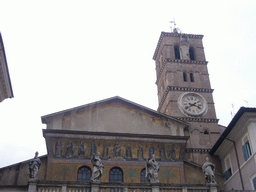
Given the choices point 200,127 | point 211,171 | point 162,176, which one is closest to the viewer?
point 211,171

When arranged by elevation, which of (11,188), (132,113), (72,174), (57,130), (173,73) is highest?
(173,73)

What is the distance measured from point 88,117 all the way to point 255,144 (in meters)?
12.2

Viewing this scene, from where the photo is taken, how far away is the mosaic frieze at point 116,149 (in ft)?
83.1

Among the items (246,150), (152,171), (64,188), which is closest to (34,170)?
(64,188)

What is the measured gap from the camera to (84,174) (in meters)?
24.7

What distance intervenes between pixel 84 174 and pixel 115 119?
16.5ft

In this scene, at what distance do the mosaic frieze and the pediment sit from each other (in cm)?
109

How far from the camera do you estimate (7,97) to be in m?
23.0

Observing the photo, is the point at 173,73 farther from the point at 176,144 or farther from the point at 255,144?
the point at 255,144

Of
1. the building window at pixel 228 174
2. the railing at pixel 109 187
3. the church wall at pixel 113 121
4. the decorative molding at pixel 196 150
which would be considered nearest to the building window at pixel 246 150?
the building window at pixel 228 174

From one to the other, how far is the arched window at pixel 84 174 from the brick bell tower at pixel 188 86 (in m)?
9.16

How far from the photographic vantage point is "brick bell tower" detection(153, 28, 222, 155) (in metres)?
33.2

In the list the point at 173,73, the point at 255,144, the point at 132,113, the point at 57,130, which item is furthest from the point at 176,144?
the point at 173,73

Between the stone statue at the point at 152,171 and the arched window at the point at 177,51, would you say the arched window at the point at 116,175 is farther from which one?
the arched window at the point at 177,51
